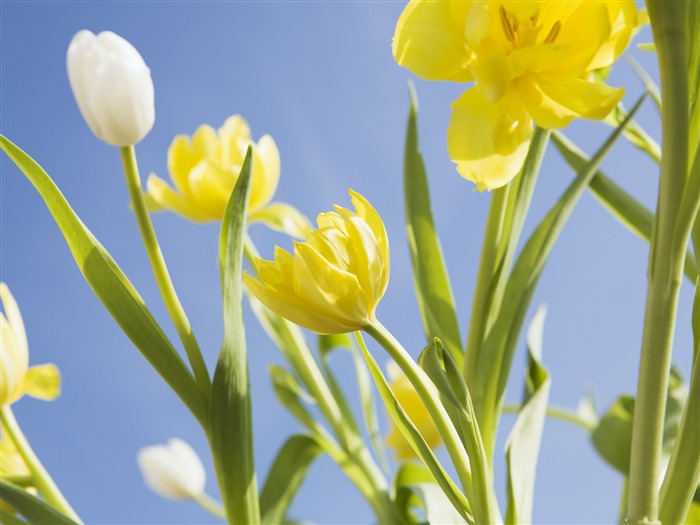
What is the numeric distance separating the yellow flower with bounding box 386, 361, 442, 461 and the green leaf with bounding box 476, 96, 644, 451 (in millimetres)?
156

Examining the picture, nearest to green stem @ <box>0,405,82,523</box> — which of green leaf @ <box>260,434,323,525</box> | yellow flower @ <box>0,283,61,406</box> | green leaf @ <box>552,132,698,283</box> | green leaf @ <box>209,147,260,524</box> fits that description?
yellow flower @ <box>0,283,61,406</box>

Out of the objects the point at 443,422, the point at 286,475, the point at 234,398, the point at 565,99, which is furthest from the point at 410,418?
the point at 565,99

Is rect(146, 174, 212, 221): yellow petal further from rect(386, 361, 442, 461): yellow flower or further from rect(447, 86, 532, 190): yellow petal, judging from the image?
rect(447, 86, 532, 190): yellow petal

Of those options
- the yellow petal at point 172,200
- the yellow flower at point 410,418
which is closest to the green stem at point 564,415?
the yellow flower at point 410,418

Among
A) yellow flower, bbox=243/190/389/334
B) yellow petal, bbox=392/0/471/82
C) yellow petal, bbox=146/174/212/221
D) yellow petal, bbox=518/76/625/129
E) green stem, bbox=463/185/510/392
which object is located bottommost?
yellow flower, bbox=243/190/389/334

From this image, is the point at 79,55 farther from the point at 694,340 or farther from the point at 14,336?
the point at 694,340

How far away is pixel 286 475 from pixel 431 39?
0.63 meters

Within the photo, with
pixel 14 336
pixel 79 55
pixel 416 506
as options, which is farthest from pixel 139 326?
pixel 416 506

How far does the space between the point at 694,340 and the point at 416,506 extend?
0.46m

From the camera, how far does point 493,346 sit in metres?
0.70

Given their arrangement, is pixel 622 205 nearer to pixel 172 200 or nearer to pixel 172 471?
pixel 172 200

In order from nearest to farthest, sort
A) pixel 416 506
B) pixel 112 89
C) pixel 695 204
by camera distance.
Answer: pixel 695 204, pixel 112 89, pixel 416 506

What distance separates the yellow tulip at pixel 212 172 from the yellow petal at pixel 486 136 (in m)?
0.44

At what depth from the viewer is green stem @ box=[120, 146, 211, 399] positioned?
0.71 metres
